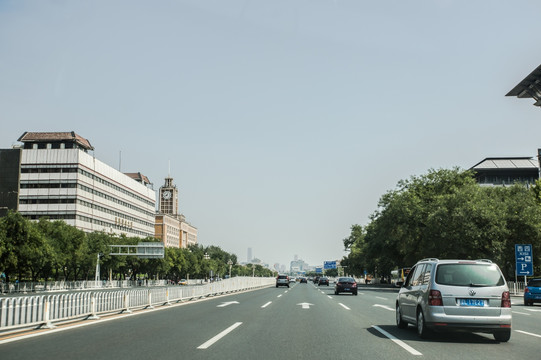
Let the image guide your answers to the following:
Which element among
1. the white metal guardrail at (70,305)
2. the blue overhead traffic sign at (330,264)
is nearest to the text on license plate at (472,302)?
the white metal guardrail at (70,305)

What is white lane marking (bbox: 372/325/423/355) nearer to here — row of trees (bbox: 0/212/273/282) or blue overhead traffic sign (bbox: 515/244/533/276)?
blue overhead traffic sign (bbox: 515/244/533/276)

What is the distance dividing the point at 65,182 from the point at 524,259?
7777cm

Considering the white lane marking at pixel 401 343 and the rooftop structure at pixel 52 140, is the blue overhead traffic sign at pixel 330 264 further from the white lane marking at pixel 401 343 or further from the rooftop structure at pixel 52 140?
the white lane marking at pixel 401 343

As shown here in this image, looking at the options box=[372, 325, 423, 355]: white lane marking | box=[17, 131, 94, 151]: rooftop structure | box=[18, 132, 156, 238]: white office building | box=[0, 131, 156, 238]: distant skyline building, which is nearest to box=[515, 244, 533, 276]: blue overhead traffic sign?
box=[372, 325, 423, 355]: white lane marking

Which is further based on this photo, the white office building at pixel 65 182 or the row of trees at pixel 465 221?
the white office building at pixel 65 182

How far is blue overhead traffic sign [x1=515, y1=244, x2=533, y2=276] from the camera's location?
37.9 m

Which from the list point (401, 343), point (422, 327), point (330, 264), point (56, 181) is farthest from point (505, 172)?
point (401, 343)

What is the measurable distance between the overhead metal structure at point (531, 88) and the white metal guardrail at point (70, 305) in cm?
2532

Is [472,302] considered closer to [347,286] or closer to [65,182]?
[347,286]

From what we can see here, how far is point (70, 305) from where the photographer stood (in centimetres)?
1542

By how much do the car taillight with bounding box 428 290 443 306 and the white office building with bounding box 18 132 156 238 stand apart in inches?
3252

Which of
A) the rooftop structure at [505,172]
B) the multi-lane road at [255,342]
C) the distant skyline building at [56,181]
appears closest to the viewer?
the multi-lane road at [255,342]

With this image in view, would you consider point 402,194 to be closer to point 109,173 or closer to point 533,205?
point 533,205

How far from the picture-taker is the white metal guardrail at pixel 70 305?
499 inches
